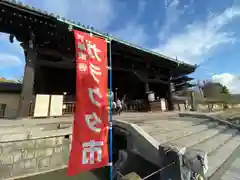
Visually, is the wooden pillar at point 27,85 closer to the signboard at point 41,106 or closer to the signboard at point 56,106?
the signboard at point 41,106

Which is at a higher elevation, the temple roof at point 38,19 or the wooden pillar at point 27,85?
the temple roof at point 38,19

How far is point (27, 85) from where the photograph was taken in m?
7.65

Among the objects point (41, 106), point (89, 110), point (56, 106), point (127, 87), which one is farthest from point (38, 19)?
point (127, 87)

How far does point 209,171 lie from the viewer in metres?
3.65

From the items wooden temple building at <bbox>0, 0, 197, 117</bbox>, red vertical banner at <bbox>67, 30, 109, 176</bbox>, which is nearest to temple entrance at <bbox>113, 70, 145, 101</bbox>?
wooden temple building at <bbox>0, 0, 197, 117</bbox>

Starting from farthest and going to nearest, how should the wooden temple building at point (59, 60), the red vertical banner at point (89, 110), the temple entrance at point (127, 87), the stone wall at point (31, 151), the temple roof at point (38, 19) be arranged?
the temple entrance at point (127, 87) < the wooden temple building at point (59, 60) < the temple roof at point (38, 19) < the stone wall at point (31, 151) < the red vertical banner at point (89, 110)

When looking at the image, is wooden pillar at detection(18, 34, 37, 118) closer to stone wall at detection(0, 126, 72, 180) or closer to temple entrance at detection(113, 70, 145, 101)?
stone wall at detection(0, 126, 72, 180)

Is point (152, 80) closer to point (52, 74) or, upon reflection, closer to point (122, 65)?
point (122, 65)

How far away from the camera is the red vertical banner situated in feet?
8.50

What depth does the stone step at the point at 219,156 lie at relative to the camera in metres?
3.85

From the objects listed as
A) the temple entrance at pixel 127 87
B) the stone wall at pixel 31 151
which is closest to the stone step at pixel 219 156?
the stone wall at pixel 31 151

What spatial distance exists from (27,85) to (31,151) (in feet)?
13.9

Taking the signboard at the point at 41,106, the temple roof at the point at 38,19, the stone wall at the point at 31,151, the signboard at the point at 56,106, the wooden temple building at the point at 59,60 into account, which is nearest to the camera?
the stone wall at the point at 31,151

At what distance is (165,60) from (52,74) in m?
9.41
